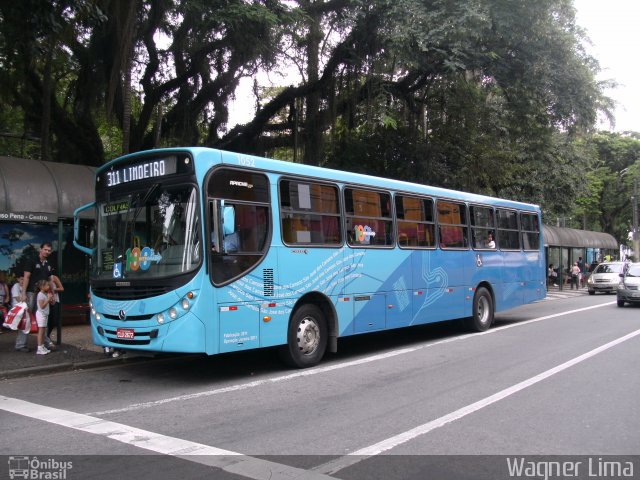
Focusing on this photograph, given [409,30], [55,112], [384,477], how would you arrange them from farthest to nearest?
[55,112] < [409,30] < [384,477]

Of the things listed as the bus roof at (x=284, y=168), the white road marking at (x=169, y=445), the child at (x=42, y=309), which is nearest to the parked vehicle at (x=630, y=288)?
the bus roof at (x=284, y=168)

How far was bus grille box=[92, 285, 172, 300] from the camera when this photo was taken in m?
7.46

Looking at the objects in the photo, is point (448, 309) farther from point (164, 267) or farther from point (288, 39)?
point (288, 39)

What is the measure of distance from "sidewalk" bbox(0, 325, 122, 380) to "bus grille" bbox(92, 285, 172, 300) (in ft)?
5.59

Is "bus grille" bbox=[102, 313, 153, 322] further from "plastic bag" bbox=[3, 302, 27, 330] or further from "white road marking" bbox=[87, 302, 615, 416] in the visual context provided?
"plastic bag" bbox=[3, 302, 27, 330]

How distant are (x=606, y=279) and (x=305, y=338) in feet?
84.4

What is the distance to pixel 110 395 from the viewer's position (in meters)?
7.29

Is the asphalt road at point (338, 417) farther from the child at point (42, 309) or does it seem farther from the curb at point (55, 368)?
the child at point (42, 309)

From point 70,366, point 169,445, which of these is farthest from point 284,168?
point 70,366

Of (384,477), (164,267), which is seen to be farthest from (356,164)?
(384,477)

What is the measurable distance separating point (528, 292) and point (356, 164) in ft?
26.2

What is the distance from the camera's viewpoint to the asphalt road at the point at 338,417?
4.70m

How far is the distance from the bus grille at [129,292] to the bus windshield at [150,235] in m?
0.17

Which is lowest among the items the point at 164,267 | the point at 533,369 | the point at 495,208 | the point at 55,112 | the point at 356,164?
the point at 533,369
